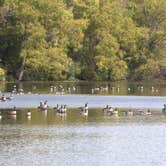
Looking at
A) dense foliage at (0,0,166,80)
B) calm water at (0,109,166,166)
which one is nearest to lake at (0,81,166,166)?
calm water at (0,109,166,166)

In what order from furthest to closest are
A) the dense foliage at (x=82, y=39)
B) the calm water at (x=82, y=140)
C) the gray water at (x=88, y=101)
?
the dense foliage at (x=82, y=39) → the gray water at (x=88, y=101) → the calm water at (x=82, y=140)

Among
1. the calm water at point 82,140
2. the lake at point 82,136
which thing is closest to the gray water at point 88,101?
the lake at point 82,136

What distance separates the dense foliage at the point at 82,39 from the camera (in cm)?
9456

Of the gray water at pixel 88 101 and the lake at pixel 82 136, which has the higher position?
the gray water at pixel 88 101

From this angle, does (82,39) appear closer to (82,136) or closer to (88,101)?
(88,101)

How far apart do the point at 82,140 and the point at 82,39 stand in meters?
61.0

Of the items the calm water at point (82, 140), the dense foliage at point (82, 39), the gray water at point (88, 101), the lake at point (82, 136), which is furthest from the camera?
the dense foliage at point (82, 39)

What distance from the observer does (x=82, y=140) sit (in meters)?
39.1

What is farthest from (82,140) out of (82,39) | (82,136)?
(82,39)

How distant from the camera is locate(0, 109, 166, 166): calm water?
33156 mm

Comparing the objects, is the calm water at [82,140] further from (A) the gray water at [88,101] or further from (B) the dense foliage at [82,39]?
(B) the dense foliage at [82,39]

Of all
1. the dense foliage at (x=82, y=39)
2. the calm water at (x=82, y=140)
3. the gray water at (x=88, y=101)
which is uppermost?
the dense foliage at (x=82, y=39)

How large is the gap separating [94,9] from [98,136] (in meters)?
62.3

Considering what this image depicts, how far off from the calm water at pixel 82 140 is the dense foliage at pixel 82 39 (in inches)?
1667
